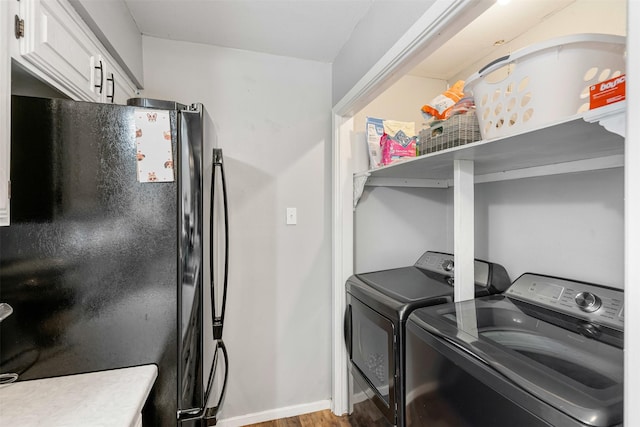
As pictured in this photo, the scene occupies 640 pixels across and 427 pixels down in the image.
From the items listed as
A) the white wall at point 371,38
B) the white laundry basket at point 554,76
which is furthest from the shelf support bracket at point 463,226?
the white wall at point 371,38

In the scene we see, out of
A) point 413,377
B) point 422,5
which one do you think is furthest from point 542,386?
point 422,5

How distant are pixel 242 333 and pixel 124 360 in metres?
0.98

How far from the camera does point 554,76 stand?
0.77 metres

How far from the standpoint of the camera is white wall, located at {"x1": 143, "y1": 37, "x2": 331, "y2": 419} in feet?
6.08

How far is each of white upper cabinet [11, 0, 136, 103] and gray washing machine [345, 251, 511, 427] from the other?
5.18ft

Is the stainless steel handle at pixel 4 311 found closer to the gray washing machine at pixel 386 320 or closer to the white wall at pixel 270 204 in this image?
the white wall at pixel 270 204

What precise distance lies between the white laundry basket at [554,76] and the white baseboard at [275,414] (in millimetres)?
2066

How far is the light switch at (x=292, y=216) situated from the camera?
199cm

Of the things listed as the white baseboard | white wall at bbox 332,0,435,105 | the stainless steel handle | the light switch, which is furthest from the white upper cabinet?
the white baseboard

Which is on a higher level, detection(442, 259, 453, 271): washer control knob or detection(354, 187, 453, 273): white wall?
detection(354, 187, 453, 273): white wall

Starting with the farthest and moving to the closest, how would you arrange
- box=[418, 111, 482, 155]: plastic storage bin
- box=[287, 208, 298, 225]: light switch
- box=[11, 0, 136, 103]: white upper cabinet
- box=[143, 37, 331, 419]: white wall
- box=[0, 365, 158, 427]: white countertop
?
1. box=[287, 208, 298, 225]: light switch
2. box=[143, 37, 331, 419]: white wall
3. box=[418, 111, 482, 155]: plastic storage bin
4. box=[11, 0, 136, 103]: white upper cabinet
5. box=[0, 365, 158, 427]: white countertop

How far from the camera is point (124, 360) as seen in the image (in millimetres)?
965

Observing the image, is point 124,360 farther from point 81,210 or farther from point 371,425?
point 371,425

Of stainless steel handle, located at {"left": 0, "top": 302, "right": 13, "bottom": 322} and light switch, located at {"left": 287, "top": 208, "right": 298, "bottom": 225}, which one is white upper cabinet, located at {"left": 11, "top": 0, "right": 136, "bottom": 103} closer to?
stainless steel handle, located at {"left": 0, "top": 302, "right": 13, "bottom": 322}
